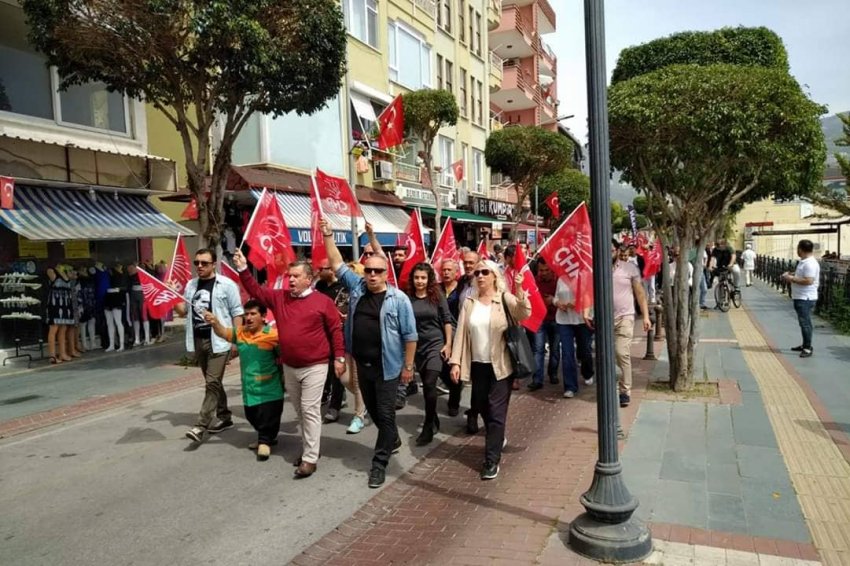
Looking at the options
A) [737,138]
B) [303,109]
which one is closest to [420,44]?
[303,109]

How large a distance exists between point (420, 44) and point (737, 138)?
21584mm

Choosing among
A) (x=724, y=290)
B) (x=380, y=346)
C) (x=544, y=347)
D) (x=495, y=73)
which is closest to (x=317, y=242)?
(x=380, y=346)

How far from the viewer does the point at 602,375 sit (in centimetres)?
389

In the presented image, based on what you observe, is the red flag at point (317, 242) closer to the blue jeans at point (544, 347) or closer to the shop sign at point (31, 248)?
the blue jeans at point (544, 347)

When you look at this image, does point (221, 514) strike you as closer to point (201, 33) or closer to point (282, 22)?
point (201, 33)

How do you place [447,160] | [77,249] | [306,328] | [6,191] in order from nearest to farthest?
[306,328], [6,191], [77,249], [447,160]

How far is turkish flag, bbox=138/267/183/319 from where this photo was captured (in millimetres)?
6531

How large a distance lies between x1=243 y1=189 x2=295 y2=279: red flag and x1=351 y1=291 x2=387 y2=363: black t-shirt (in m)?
1.74

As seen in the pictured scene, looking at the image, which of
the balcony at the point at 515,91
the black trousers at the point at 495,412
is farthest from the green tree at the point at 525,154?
the black trousers at the point at 495,412

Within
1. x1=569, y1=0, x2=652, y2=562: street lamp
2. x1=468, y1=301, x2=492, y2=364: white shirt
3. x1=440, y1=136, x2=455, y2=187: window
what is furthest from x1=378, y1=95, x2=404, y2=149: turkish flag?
x1=569, y1=0, x2=652, y2=562: street lamp

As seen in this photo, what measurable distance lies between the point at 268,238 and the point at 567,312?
12.0 ft

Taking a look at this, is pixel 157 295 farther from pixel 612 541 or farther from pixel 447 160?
pixel 447 160

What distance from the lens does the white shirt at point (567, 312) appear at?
7.70m

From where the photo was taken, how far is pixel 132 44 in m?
10.0
